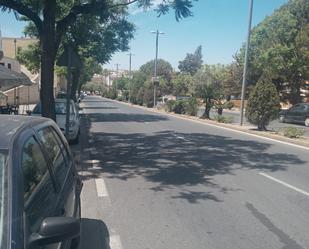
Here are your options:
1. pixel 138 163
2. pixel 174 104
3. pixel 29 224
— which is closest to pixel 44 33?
pixel 138 163

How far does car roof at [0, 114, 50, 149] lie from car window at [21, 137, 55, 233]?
12cm

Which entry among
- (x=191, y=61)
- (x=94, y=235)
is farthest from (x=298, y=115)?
(x=191, y=61)

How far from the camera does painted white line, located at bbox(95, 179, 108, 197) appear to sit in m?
8.51

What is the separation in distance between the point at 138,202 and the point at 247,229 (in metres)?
2.07

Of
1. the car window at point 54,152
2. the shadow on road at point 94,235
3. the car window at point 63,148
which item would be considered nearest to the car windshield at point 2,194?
the car window at point 54,152

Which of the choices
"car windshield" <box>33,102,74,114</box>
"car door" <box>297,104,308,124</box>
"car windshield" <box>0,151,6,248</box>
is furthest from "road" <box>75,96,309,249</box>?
"car door" <box>297,104,308,124</box>

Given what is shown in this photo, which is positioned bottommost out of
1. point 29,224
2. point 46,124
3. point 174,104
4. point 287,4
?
point 174,104

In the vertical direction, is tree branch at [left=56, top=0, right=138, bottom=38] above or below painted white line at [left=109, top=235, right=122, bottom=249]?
above

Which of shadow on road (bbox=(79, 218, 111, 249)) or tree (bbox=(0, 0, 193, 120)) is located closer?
shadow on road (bbox=(79, 218, 111, 249))

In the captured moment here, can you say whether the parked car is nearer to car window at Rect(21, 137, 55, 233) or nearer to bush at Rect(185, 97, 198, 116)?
car window at Rect(21, 137, 55, 233)

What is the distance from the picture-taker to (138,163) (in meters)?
12.2

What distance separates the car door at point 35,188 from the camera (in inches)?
117

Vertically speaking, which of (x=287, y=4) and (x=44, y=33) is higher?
(x=287, y=4)

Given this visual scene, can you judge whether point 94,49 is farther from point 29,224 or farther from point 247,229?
point 29,224
